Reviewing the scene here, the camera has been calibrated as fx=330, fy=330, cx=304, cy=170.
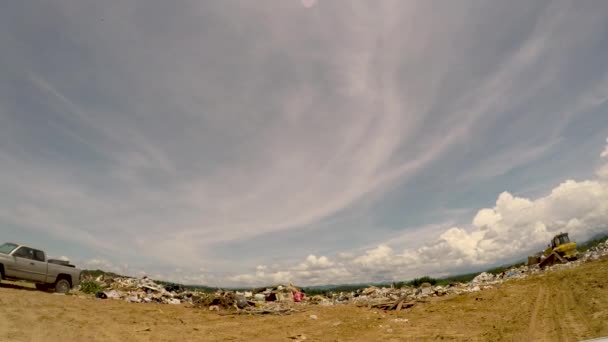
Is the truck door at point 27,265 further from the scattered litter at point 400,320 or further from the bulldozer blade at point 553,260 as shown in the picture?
the bulldozer blade at point 553,260

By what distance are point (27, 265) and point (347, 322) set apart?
12849mm

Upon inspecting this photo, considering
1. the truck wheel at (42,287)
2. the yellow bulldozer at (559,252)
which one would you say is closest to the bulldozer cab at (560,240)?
the yellow bulldozer at (559,252)

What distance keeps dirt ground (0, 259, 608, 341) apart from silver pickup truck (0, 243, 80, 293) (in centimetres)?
102

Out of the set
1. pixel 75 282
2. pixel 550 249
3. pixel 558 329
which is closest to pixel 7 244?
pixel 75 282

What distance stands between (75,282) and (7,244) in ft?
11.0

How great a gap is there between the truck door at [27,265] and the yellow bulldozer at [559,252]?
33208 millimetres

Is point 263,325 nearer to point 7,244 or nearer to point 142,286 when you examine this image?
point 7,244

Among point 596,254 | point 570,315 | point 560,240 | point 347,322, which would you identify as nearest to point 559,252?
point 560,240

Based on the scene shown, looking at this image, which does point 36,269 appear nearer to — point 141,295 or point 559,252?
point 141,295

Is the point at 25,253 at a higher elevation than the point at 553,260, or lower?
higher

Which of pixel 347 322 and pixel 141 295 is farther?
pixel 141 295

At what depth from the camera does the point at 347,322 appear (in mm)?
12969

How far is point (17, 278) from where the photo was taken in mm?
12898

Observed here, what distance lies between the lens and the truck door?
1283 centimetres
